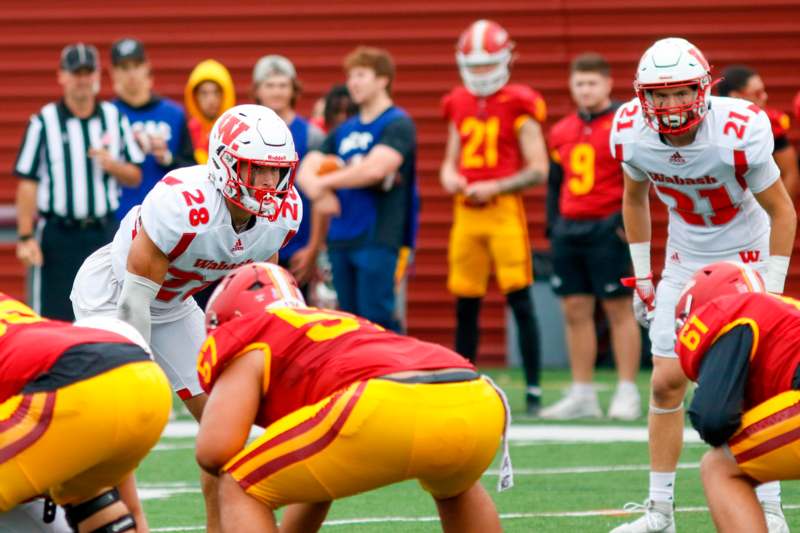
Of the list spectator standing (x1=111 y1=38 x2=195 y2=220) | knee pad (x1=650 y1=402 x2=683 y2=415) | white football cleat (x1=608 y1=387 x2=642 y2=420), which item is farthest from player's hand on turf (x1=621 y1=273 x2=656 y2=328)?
spectator standing (x1=111 y1=38 x2=195 y2=220)

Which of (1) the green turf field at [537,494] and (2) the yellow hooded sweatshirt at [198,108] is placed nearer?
(1) the green turf field at [537,494]

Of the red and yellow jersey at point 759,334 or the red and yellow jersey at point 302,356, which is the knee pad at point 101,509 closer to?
the red and yellow jersey at point 302,356

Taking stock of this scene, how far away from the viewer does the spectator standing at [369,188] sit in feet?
28.8

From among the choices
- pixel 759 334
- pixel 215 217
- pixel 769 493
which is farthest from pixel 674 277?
pixel 215 217

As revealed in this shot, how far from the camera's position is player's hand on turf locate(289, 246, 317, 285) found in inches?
354

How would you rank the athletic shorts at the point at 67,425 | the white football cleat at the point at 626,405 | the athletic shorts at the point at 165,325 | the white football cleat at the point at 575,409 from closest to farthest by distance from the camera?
the athletic shorts at the point at 67,425 < the athletic shorts at the point at 165,325 < the white football cleat at the point at 626,405 < the white football cleat at the point at 575,409

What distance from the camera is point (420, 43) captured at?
12.2 m

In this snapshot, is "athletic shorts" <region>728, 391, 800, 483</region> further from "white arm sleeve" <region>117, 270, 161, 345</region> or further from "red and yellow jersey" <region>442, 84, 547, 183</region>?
"red and yellow jersey" <region>442, 84, 547, 183</region>

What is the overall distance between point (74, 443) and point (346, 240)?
16.8ft

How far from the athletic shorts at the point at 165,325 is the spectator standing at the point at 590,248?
3647mm

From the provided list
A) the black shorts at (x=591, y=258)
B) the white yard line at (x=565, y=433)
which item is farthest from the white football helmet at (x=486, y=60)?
the white yard line at (x=565, y=433)

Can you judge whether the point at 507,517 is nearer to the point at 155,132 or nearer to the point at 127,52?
the point at 155,132

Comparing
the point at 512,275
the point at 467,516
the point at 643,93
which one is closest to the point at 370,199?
the point at 512,275

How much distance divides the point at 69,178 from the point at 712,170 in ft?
14.5
